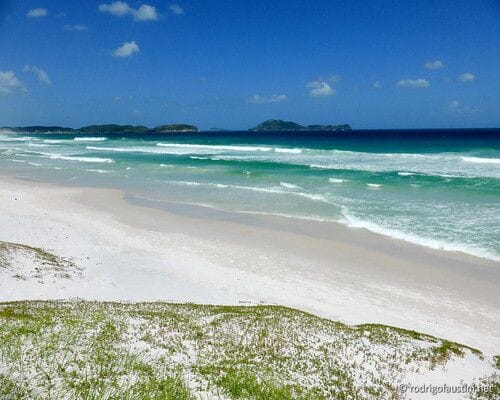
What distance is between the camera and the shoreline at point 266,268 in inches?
544

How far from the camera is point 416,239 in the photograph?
21.1 m

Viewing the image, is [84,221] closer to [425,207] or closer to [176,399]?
[176,399]

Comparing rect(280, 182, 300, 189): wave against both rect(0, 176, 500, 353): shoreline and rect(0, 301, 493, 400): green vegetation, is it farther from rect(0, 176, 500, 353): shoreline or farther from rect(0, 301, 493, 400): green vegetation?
rect(0, 301, 493, 400): green vegetation

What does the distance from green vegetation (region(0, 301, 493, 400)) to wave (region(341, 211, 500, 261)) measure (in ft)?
30.9

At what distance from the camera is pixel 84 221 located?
81.0ft

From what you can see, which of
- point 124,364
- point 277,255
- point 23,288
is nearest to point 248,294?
point 277,255

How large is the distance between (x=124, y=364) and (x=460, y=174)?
4070 centimetres

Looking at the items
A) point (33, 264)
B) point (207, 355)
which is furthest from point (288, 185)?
point (207, 355)

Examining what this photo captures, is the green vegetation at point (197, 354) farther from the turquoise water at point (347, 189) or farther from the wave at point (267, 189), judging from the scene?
the wave at point (267, 189)

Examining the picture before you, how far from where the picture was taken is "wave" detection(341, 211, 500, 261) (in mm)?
18984

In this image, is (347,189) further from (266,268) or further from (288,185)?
(266,268)

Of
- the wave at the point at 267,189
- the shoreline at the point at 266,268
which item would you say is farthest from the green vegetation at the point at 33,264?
the wave at the point at 267,189

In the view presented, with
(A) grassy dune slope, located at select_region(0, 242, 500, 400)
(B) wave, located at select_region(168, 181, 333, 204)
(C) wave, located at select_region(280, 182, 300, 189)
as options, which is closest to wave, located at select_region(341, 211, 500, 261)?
(B) wave, located at select_region(168, 181, 333, 204)

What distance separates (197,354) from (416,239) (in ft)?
48.5
